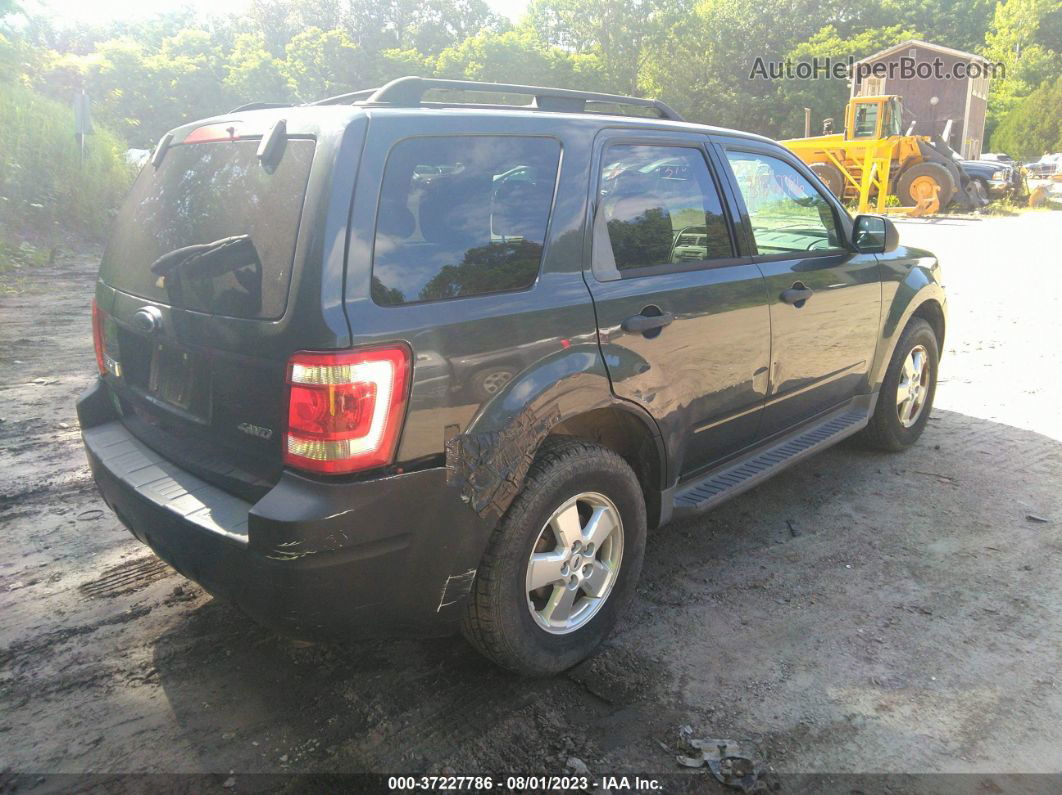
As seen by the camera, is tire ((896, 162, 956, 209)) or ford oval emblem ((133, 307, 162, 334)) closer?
ford oval emblem ((133, 307, 162, 334))

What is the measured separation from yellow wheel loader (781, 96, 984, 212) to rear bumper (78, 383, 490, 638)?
21.5 meters

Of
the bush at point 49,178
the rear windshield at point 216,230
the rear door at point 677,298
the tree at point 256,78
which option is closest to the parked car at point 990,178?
the bush at point 49,178

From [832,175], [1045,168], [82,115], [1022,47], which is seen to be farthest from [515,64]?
[82,115]

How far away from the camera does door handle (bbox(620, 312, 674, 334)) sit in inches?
112

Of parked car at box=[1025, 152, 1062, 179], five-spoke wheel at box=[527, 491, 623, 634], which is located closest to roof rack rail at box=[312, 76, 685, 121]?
five-spoke wheel at box=[527, 491, 623, 634]

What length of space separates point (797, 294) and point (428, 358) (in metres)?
2.09

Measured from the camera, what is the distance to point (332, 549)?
2.17m

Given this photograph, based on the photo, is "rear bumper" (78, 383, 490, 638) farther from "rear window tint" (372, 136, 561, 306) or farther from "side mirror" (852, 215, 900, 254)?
"side mirror" (852, 215, 900, 254)

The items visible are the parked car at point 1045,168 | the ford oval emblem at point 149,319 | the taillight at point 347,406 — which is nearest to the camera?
the taillight at point 347,406

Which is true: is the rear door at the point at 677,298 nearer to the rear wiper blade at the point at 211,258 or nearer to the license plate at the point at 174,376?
the rear wiper blade at the point at 211,258

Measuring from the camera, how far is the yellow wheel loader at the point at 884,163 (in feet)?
71.6

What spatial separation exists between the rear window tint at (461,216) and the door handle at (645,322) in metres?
0.41

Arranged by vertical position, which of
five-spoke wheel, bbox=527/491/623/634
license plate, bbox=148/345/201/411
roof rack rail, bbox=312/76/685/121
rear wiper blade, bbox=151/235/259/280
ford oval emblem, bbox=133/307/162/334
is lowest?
five-spoke wheel, bbox=527/491/623/634

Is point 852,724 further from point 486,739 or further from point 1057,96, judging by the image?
point 1057,96
